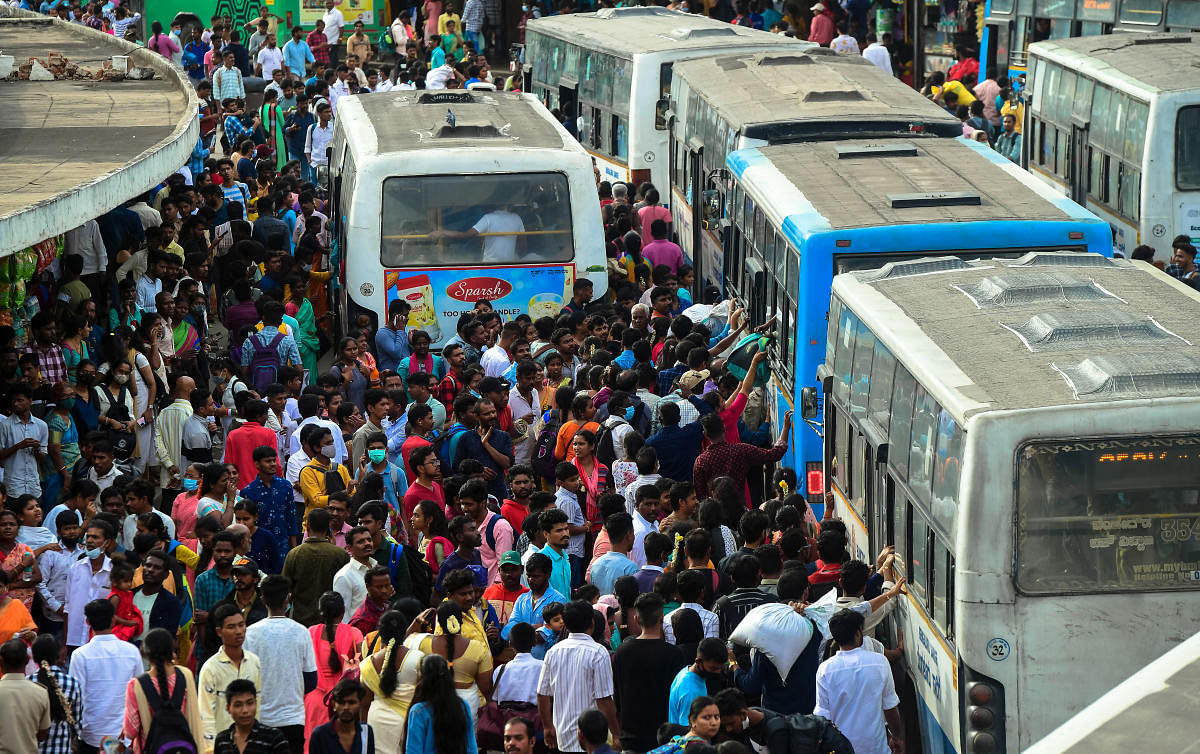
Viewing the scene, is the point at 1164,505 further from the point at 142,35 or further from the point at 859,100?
the point at 142,35

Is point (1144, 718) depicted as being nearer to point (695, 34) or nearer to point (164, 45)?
point (695, 34)

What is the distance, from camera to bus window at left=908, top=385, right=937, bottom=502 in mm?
7793

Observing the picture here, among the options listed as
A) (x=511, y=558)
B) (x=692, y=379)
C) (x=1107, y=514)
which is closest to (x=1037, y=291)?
(x=1107, y=514)

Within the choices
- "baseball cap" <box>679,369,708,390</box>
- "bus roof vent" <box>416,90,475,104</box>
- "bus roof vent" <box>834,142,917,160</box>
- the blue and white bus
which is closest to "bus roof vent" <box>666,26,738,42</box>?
"bus roof vent" <box>416,90,475,104</box>

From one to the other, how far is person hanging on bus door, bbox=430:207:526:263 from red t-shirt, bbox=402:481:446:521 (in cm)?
477

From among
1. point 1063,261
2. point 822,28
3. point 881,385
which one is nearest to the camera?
point 881,385

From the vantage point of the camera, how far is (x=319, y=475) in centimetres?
1015

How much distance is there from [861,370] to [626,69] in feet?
38.5

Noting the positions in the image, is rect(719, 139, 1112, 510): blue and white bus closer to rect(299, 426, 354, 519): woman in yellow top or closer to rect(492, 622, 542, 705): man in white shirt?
rect(299, 426, 354, 519): woman in yellow top

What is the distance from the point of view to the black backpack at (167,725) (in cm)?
721

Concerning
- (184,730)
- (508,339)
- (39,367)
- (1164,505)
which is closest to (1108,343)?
(1164,505)

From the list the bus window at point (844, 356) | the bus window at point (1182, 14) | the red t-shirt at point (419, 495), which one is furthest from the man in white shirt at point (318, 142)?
the bus window at point (844, 356)

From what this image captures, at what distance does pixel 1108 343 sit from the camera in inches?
308

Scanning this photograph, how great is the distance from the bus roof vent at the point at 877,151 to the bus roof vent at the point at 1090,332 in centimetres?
457
